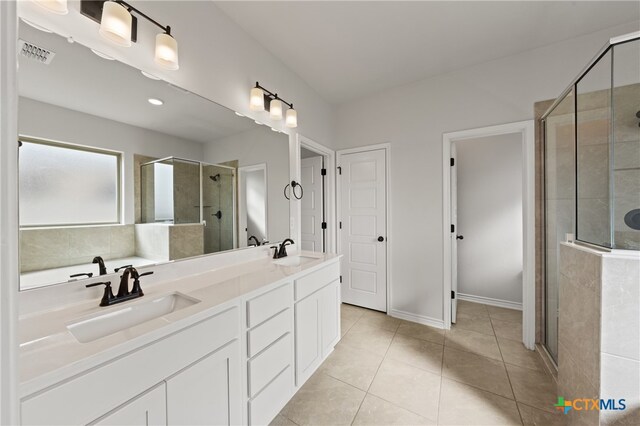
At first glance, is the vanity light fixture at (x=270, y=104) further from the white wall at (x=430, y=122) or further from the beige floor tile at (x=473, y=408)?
the beige floor tile at (x=473, y=408)

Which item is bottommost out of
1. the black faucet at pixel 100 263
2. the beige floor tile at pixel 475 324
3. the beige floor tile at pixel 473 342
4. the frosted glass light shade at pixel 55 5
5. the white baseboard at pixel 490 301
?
the beige floor tile at pixel 473 342

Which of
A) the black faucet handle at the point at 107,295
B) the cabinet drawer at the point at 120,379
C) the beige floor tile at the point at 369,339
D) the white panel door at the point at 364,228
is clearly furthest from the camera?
the white panel door at the point at 364,228

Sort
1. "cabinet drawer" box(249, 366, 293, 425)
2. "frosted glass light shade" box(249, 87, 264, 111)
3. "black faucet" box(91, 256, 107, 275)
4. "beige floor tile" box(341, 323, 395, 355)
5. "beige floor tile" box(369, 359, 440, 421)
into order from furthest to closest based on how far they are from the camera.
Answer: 1. "beige floor tile" box(341, 323, 395, 355)
2. "frosted glass light shade" box(249, 87, 264, 111)
3. "beige floor tile" box(369, 359, 440, 421)
4. "cabinet drawer" box(249, 366, 293, 425)
5. "black faucet" box(91, 256, 107, 275)

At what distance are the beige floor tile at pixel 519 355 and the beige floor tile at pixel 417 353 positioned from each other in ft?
1.76

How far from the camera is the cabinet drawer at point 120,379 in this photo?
2.19 feet

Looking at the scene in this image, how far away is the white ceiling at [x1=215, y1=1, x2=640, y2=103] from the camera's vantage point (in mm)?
1794

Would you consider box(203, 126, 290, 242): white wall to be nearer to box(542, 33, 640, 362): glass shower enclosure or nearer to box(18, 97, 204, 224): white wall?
box(18, 97, 204, 224): white wall

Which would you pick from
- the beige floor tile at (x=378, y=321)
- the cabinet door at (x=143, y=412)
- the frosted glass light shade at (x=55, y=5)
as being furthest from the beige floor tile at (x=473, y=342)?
the frosted glass light shade at (x=55, y=5)

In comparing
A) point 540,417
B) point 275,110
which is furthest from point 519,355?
point 275,110

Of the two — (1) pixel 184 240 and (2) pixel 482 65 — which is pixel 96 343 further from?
(2) pixel 482 65

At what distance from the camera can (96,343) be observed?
795 millimetres

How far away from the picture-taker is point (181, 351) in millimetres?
967

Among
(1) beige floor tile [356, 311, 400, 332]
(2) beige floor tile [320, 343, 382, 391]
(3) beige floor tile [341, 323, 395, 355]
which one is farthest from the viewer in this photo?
(1) beige floor tile [356, 311, 400, 332]

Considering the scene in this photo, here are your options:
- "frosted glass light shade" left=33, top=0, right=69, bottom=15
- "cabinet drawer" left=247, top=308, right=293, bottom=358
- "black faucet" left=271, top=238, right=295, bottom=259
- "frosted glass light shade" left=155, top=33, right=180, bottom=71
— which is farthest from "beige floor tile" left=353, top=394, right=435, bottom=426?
"frosted glass light shade" left=33, top=0, right=69, bottom=15
